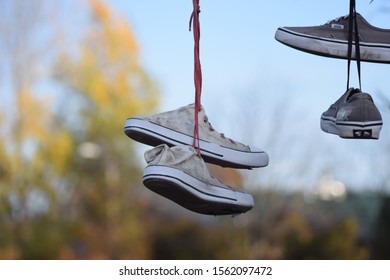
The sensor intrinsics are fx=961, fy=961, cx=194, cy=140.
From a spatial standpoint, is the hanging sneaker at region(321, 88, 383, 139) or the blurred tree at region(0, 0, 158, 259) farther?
the blurred tree at region(0, 0, 158, 259)

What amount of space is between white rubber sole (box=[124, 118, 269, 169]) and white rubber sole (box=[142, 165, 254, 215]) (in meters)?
0.19

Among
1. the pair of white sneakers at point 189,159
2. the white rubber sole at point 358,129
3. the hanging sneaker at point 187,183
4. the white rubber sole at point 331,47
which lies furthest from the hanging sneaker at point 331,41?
the hanging sneaker at point 187,183

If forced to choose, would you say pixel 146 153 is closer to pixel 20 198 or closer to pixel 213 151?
pixel 213 151

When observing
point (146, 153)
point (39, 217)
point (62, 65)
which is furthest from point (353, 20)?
point (62, 65)

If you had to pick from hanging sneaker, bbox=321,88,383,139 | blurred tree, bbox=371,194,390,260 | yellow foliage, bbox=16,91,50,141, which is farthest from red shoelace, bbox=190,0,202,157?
yellow foliage, bbox=16,91,50,141

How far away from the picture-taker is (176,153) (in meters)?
3.34

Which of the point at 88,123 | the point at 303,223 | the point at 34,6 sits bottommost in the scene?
the point at 303,223

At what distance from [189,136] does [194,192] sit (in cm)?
29

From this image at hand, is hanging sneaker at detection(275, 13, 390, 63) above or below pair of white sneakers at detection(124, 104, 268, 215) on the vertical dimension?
above

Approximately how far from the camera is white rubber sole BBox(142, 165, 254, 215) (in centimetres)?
322

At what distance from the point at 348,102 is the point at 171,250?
12417 mm

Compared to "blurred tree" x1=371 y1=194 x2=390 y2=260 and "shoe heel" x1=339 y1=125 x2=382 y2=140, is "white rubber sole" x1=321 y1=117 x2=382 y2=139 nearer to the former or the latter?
"shoe heel" x1=339 y1=125 x2=382 y2=140

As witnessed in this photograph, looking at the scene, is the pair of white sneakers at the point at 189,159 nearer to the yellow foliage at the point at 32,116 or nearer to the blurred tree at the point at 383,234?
the blurred tree at the point at 383,234

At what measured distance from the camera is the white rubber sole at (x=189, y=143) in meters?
3.47
